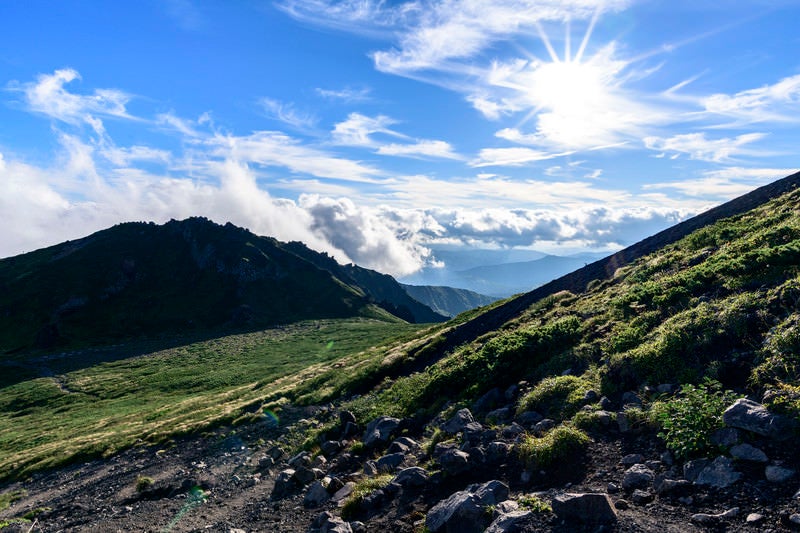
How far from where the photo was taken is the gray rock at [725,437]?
9555 millimetres

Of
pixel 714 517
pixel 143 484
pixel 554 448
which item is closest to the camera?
pixel 714 517

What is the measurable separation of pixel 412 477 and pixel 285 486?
20.6 feet

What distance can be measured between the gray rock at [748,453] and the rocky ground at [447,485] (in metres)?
0.03

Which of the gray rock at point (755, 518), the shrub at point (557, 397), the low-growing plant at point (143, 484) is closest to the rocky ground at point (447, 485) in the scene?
the gray rock at point (755, 518)

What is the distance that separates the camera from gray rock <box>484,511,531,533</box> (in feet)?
30.3

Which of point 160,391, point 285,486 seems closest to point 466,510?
point 285,486

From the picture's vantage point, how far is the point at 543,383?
1700cm

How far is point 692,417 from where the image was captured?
10797mm

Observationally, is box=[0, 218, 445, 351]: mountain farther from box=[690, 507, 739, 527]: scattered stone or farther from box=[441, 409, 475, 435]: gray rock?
box=[690, 507, 739, 527]: scattered stone

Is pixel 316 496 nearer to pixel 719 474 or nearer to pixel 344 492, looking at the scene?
pixel 344 492

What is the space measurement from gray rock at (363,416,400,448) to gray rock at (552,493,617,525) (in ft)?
33.9

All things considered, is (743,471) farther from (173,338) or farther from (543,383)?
(173,338)

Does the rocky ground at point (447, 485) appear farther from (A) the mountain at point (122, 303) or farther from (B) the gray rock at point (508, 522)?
(A) the mountain at point (122, 303)

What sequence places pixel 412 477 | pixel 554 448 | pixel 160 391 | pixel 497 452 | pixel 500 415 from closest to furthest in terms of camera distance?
pixel 554 448
pixel 497 452
pixel 412 477
pixel 500 415
pixel 160 391
